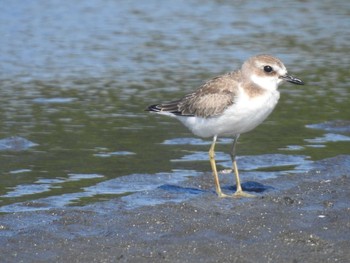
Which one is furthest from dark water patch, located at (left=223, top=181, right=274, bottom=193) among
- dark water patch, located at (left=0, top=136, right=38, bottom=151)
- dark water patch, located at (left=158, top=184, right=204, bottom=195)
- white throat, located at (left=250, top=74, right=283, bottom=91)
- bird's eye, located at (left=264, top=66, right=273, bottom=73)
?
dark water patch, located at (left=0, top=136, right=38, bottom=151)

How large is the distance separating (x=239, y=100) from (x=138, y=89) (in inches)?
227

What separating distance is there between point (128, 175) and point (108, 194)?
0.74 m

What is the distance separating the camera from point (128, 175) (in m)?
11.3

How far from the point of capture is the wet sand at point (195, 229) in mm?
8188

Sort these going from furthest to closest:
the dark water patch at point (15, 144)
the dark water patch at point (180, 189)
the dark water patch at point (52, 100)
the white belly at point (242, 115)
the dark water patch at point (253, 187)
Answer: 1. the dark water patch at point (52, 100)
2. the dark water patch at point (15, 144)
3. the dark water patch at point (253, 187)
4. the dark water patch at point (180, 189)
5. the white belly at point (242, 115)

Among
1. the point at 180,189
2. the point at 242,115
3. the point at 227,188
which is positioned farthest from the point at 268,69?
the point at 180,189

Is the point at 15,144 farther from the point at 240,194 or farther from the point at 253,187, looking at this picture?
the point at 240,194

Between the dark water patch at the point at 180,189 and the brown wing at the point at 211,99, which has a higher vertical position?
the brown wing at the point at 211,99

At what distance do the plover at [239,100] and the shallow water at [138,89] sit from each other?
2.69 feet

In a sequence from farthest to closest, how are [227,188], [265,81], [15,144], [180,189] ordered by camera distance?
[15,144] < [227,188] < [180,189] < [265,81]

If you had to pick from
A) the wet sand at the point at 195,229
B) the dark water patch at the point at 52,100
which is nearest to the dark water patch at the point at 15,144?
the dark water patch at the point at 52,100

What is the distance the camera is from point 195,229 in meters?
8.91

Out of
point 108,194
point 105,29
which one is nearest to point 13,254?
point 108,194

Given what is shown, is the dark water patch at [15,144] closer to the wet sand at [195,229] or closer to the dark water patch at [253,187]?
the wet sand at [195,229]
